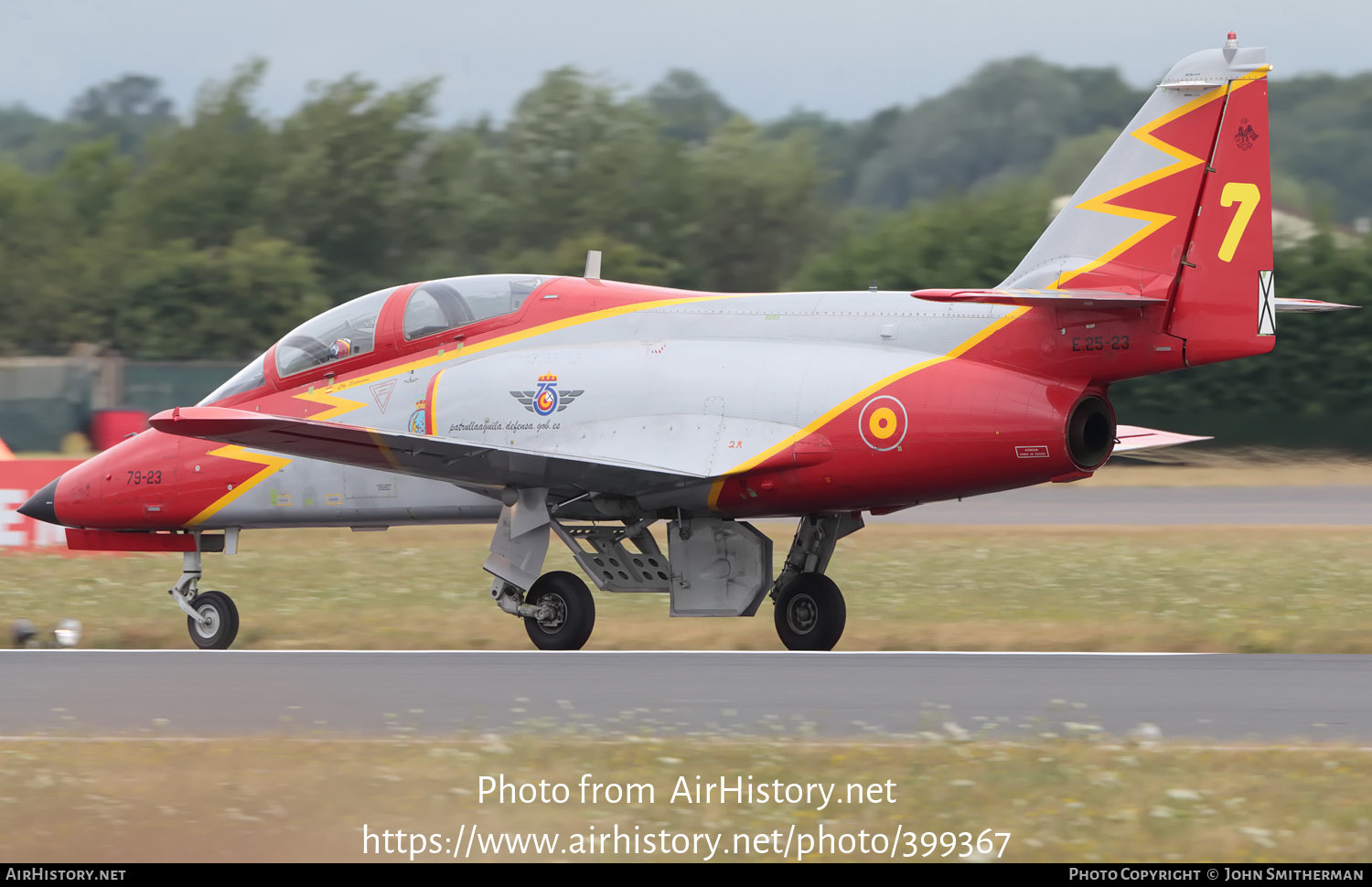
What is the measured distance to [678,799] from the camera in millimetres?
8070

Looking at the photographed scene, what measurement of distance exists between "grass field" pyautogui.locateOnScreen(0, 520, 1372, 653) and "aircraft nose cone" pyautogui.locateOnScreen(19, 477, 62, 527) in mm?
1170

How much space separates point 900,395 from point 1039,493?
73.3 ft

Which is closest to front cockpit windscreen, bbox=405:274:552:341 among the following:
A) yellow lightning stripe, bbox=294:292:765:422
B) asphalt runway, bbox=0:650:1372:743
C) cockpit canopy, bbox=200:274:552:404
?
cockpit canopy, bbox=200:274:552:404

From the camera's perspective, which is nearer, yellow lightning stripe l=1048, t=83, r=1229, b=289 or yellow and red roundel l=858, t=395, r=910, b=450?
yellow lightning stripe l=1048, t=83, r=1229, b=289

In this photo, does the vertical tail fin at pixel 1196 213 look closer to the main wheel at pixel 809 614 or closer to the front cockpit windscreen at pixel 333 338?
the main wheel at pixel 809 614

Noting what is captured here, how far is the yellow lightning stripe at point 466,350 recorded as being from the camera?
14688 mm

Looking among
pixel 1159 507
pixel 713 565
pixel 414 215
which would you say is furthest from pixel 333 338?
pixel 414 215

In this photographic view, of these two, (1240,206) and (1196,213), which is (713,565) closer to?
(1196,213)

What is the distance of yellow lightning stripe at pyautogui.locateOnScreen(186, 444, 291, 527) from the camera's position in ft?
50.6

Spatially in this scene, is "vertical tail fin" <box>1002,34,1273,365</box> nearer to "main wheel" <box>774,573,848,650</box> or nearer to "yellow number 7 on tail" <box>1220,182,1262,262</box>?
"yellow number 7 on tail" <box>1220,182,1262,262</box>

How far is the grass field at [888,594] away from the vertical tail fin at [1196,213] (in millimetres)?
3191
